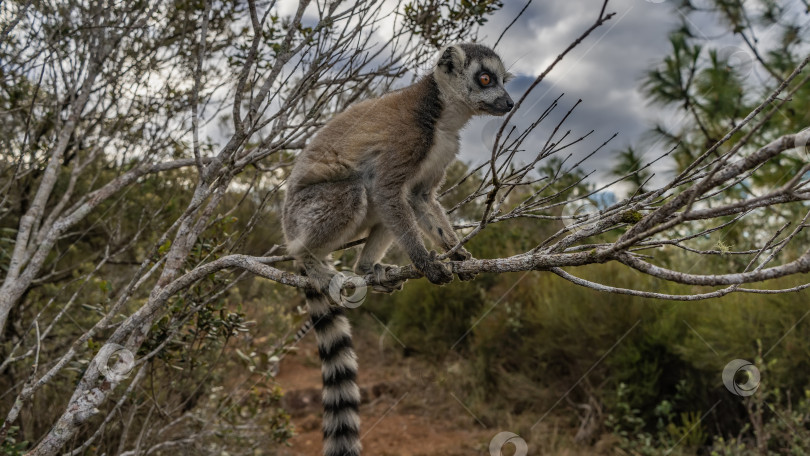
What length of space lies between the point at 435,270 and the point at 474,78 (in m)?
1.46

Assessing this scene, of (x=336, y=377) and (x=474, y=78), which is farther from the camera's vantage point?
(x=474, y=78)

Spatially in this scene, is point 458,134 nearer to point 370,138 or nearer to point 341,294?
point 370,138

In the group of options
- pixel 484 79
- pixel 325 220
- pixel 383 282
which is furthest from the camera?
pixel 484 79

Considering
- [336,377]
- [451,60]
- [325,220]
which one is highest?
[451,60]

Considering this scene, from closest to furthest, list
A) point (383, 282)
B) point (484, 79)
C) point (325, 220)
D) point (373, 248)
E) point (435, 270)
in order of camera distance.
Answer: point (435, 270) < point (383, 282) < point (325, 220) < point (484, 79) < point (373, 248)

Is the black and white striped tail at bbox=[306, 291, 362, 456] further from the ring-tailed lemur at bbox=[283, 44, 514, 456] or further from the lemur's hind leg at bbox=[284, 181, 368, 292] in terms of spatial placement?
the lemur's hind leg at bbox=[284, 181, 368, 292]

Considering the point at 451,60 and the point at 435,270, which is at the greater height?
the point at 451,60

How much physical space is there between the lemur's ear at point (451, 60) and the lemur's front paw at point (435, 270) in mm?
1481

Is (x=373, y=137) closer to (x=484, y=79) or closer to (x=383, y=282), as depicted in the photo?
(x=484, y=79)

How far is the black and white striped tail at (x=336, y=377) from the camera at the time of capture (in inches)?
133

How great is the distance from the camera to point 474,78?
3.70 m

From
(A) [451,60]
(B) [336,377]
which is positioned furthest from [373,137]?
(B) [336,377]

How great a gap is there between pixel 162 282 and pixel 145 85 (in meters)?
2.66

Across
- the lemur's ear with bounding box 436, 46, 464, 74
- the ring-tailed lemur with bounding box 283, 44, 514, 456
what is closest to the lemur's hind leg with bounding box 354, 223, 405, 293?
the ring-tailed lemur with bounding box 283, 44, 514, 456
